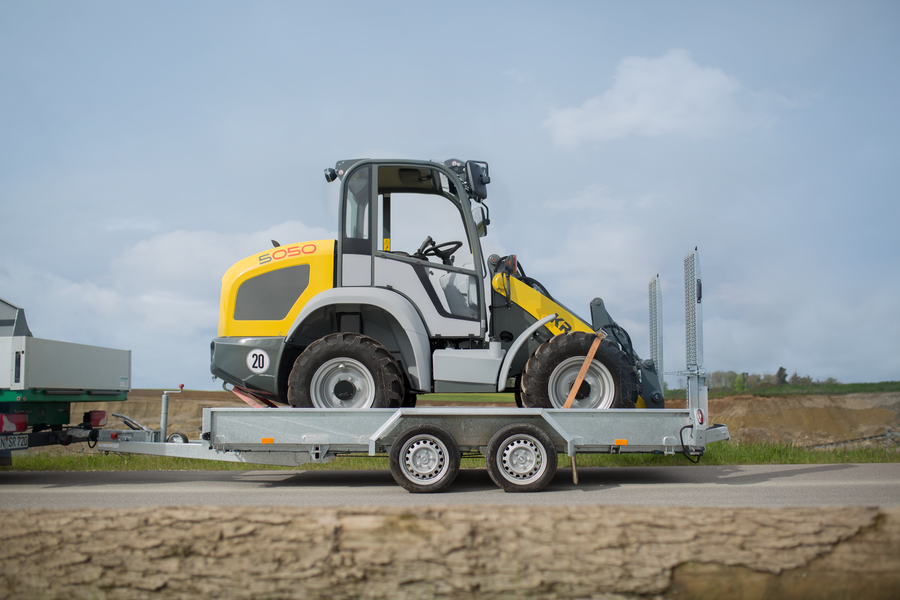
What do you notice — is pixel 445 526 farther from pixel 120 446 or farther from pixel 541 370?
pixel 120 446

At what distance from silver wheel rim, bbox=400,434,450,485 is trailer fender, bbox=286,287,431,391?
83cm

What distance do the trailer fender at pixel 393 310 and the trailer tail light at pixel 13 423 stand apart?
420 cm

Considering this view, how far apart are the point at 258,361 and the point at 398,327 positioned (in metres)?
1.68

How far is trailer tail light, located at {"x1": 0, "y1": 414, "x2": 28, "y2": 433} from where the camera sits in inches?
331

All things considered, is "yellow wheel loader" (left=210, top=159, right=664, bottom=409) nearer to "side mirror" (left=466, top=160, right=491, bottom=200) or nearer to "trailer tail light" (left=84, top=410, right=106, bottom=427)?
"side mirror" (left=466, top=160, right=491, bottom=200)

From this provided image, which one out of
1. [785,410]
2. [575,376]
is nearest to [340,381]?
[575,376]

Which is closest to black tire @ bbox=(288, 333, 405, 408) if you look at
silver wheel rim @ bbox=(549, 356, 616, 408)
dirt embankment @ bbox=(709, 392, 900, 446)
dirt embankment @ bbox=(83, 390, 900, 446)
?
silver wheel rim @ bbox=(549, 356, 616, 408)

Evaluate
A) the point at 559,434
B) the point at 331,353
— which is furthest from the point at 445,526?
the point at 331,353

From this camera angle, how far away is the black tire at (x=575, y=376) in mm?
7316

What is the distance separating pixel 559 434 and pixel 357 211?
3.43 metres

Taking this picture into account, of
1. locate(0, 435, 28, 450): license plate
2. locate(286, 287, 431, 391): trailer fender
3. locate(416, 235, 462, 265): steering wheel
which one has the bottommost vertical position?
locate(0, 435, 28, 450): license plate

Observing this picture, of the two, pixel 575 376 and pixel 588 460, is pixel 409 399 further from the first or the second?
pixel 588 460

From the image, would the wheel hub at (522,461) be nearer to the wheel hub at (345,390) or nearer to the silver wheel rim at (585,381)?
the silver wheel rim at (585,381)

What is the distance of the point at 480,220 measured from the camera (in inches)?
316
